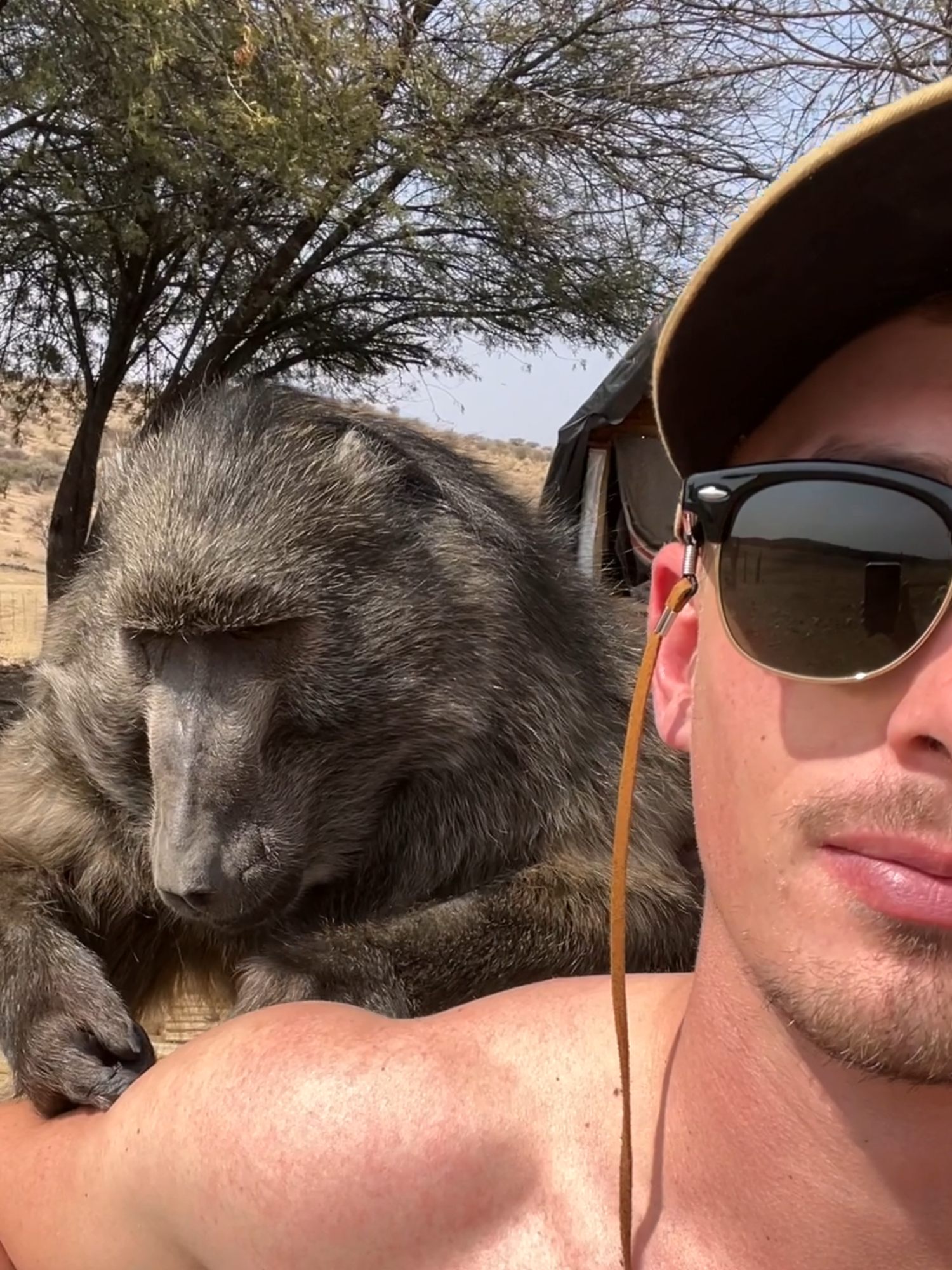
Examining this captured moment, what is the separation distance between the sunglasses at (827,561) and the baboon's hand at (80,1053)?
1576 mm

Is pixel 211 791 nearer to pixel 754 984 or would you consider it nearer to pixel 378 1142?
pixel 378 1142

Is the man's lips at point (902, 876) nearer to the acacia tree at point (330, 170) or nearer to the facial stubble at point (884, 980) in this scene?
the facial stubble at point (884, 980)

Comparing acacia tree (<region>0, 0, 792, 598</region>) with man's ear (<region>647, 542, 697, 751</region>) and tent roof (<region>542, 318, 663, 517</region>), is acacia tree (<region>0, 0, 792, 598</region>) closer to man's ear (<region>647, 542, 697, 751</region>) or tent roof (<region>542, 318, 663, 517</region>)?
tent roof (<region>542, 318, 663, 517</region>)

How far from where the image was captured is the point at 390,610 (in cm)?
297

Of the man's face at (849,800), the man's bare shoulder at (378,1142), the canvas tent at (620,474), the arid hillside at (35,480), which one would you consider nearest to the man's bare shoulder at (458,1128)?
the man's bare shoulder at (378,1142)

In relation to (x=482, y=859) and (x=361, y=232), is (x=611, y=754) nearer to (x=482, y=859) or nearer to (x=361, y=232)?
(x=482, y=859)

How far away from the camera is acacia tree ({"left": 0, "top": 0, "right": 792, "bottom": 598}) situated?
7.96 meters

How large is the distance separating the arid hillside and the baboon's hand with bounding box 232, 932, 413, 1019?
65.4 inches

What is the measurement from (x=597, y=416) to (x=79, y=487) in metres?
5.73

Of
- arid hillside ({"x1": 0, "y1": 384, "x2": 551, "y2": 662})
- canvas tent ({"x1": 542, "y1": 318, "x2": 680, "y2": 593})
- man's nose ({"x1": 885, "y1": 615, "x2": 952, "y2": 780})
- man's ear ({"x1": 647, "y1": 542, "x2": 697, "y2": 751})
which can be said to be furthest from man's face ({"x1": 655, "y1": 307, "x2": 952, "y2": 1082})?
canvas tent ({"x1": 542, "y1": 318, "x2": 680, "y2": 593})

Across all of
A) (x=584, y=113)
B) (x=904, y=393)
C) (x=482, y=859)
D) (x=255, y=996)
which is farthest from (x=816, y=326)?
(x=584, y=113)

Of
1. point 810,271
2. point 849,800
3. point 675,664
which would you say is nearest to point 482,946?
point 675,664

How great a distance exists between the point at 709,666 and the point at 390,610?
1.68m

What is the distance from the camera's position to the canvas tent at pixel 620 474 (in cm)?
489
